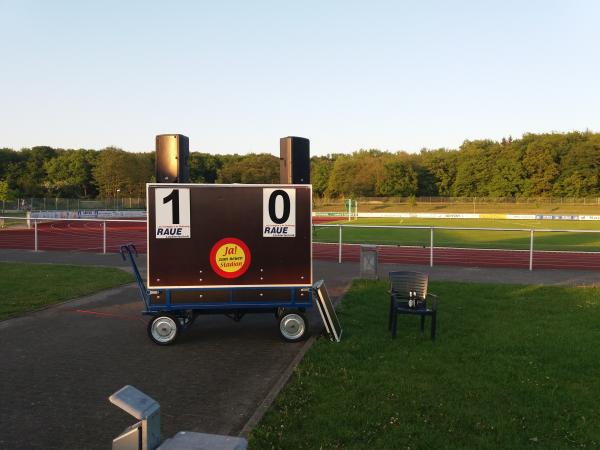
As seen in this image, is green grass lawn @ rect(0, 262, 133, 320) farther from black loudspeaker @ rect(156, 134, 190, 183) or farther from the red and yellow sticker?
the red and yellow sticker

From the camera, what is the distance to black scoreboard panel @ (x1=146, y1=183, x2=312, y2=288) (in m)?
7.80

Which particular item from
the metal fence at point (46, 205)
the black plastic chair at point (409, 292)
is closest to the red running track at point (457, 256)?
the black plastic chair at point (409, 292)

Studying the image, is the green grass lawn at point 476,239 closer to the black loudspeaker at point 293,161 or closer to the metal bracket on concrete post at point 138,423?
the black loudspeaker at point 293,161

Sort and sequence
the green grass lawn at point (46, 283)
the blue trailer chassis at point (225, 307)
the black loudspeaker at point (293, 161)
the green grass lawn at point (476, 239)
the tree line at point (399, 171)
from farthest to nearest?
1. the tree line at point (399, 171)
2. the green grass lawn at point (476, 239)
3. the green grass lawn at point (46, 283)
4. the black loudspeaker at point (293, 161)
5. the blue trailer chassis at point (225, 307)

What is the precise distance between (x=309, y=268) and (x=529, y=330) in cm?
373

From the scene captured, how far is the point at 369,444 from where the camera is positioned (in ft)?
14.6

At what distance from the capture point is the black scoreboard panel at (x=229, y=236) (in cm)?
780

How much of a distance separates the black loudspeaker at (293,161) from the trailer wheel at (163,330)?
2.95 m

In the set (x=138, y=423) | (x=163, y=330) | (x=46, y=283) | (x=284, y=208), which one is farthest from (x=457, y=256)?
(x=138, y=423)

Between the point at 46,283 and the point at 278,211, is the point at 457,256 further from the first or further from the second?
the point at 46,283

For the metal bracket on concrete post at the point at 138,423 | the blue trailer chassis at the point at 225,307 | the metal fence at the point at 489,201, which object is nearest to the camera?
the metal bracket on concrete post at the point at 138,423

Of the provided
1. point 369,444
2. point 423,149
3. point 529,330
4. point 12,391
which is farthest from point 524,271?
point 423,149

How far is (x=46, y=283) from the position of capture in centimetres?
1287

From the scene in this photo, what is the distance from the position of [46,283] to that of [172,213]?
273 inches
